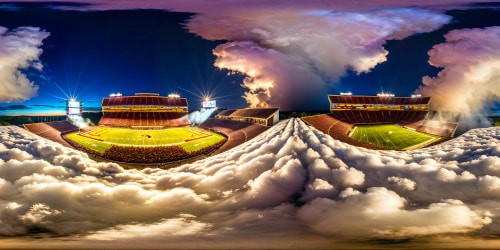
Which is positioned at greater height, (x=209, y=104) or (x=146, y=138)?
(x=209, y=104)

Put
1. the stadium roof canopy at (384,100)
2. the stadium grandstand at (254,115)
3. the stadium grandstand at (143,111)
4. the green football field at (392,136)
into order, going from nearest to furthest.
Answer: the stadium grandstand at (143,111) → the stadium grandstand at (254,115) → the stadium roof canopy at (384,100) → the green football field at (392,136)

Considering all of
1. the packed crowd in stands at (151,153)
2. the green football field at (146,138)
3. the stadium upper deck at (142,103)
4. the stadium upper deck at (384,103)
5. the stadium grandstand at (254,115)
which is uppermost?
the stadium upper deck at (142,103)

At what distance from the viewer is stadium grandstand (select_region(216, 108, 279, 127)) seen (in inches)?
160

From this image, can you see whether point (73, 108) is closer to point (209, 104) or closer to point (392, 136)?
point (209, 104)

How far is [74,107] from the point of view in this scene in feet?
13.3

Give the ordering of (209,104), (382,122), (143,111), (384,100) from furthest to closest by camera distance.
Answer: (382,122) → (384,100) → (209,104) → (143,111)

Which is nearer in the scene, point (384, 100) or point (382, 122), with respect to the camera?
point (384, 100)

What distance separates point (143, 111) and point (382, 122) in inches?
140

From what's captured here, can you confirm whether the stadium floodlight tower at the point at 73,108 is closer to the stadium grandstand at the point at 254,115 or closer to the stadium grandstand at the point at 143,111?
the stadium grandstand at the point at 143,111

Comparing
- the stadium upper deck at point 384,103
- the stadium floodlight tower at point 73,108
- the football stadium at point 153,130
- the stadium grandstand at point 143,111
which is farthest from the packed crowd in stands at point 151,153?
the stadium upper deck at point 384,103

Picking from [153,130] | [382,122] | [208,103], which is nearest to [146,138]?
[153,130]

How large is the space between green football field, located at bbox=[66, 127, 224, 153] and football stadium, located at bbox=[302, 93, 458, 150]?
1.57m

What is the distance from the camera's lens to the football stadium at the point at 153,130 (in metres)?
3.98

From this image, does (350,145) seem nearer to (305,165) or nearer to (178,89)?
(305,165)
